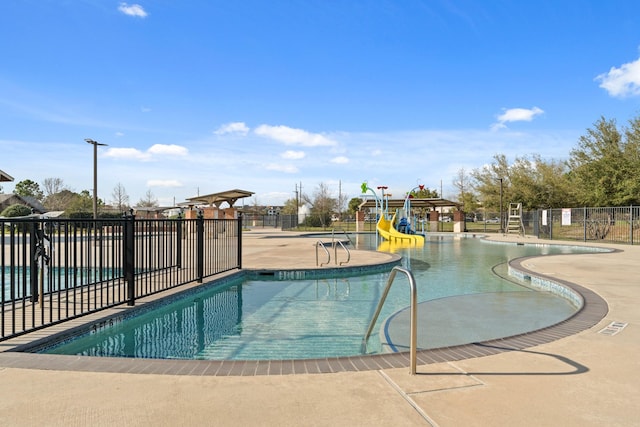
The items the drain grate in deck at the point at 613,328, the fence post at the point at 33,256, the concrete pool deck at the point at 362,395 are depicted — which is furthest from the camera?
the fence post at the point at 33,256

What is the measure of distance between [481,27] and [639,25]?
934 centimetres

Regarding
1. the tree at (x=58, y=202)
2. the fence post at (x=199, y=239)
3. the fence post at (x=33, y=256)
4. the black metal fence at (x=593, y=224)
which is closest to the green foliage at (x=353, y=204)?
the black metal fence at (x=593, y=224)

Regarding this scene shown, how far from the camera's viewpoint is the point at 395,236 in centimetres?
2169

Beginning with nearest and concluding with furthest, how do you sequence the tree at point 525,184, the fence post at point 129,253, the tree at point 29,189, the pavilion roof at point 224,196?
the fence post at point 129,253 < the pavilion roof at point 224,196 < the tree at point 525,184 < the tree at point 29,189

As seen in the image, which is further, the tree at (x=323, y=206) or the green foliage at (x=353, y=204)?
the green foliage at (x=353, y=204)

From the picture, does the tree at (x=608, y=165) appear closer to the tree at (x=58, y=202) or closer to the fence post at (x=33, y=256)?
the fence post at (x=33, y=256)

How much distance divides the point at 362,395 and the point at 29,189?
72.6 m

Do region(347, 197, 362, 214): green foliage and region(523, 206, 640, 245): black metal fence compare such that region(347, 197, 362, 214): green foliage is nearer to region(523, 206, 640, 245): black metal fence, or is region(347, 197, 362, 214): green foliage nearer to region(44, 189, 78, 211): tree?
region(523, 206, 640, 245): black metal fence

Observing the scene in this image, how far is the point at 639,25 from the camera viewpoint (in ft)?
58.1

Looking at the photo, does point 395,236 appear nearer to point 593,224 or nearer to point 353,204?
point 593,224

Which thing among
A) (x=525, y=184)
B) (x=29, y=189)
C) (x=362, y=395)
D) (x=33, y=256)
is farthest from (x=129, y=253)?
(x=29, y=189)

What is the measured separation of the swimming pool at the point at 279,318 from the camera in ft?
15.0

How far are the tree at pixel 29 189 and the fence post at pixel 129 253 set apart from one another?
6572cm

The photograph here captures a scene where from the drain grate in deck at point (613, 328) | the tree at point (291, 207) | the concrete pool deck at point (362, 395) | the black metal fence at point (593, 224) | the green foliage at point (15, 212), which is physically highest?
the tree at point (291, 207)
